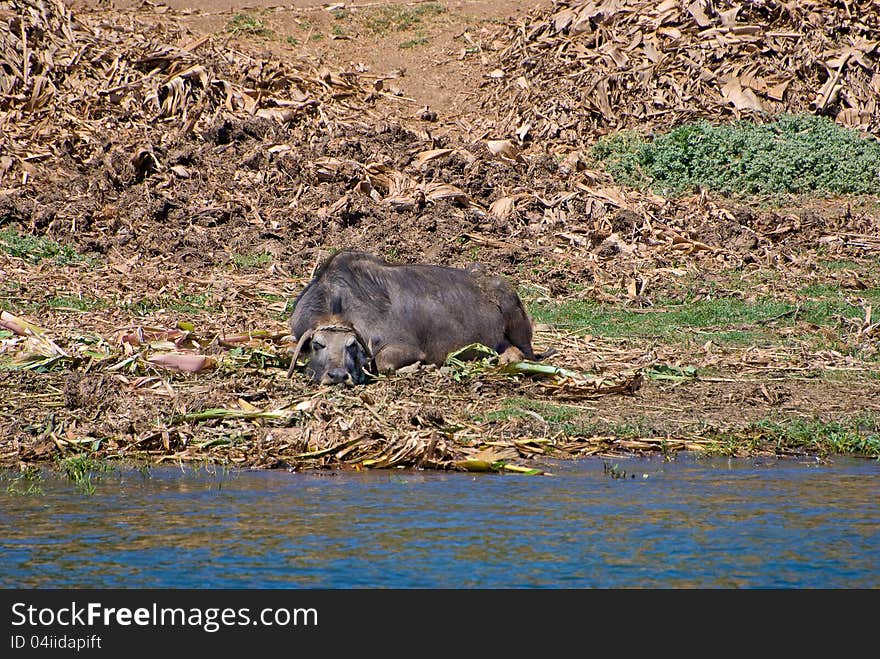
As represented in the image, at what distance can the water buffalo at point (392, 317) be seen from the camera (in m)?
10.8

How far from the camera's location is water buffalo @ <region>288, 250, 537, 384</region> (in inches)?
424

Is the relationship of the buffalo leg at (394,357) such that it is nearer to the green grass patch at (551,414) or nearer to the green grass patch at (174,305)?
the green grass patch at (551,414)

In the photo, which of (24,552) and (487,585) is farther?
(24,552)

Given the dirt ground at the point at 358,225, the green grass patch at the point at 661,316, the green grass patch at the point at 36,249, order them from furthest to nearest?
the green grass patch at the point at 36,249 → the green grass patch at the point at 661,316 → the dirt ground at the point at 358,225

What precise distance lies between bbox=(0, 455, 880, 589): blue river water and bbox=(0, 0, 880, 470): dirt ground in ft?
2.33

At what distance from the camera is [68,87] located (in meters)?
22.6

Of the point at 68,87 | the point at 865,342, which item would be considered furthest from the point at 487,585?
the point at 68,87

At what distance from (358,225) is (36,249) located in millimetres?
4840

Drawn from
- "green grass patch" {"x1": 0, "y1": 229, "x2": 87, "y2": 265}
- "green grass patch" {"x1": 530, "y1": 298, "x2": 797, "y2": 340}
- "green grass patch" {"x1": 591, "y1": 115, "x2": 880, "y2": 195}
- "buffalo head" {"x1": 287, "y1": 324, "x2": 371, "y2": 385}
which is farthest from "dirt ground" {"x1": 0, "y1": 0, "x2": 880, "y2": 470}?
"green grass patch" {"x1": 591, "y1": 115, "x2": 880, "y2": 195}

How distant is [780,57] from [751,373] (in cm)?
1514

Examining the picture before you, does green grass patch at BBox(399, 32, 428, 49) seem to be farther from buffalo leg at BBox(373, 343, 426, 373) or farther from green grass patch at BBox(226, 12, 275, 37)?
buffalo leg at BBox(373, 343, 426, 373)

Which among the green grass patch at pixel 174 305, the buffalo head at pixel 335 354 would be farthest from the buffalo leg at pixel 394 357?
the green grass patch at pixel 174 305

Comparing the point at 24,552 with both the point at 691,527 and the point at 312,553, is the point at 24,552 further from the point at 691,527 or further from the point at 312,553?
the point at 691,527

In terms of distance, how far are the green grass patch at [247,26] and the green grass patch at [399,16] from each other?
8.97 feet
